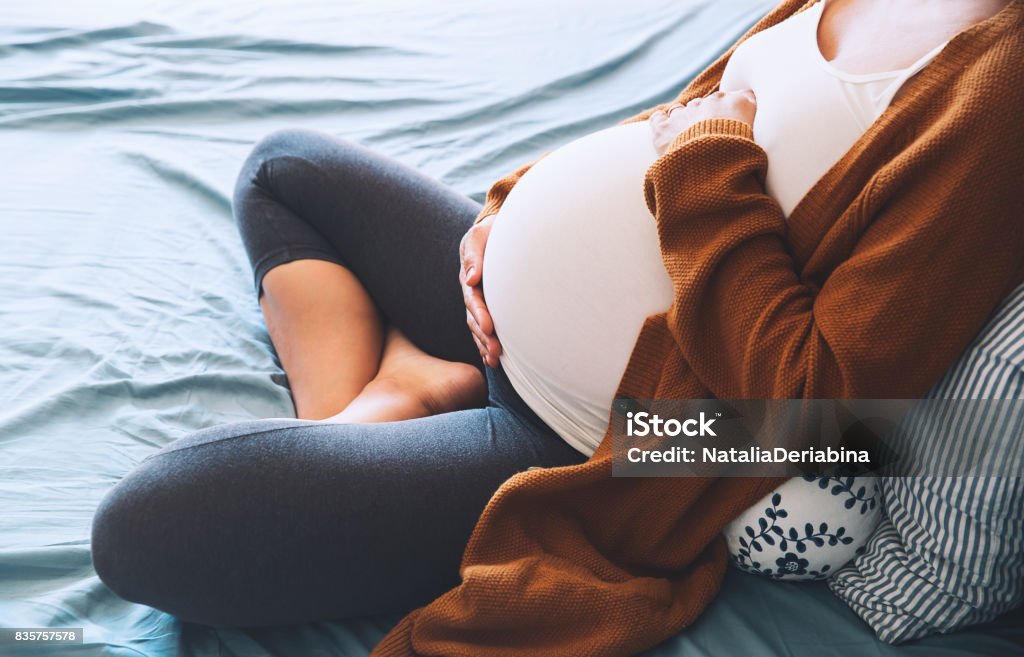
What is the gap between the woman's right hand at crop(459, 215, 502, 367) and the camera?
895mm

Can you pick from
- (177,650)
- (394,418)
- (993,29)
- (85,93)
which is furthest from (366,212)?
(85,93)

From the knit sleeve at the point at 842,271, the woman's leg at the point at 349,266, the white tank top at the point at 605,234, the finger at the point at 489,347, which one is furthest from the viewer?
the woman's leg at the point at 349,266

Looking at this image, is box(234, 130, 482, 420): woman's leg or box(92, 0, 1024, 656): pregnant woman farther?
box(234, 130, 482, 420): woman's leg

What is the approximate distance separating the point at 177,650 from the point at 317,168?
584 millimetres

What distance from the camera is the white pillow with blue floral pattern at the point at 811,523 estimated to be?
745 mm

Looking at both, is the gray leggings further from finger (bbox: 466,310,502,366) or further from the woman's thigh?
the woman's thigh

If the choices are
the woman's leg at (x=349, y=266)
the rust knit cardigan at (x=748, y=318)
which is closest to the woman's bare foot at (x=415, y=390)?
the woman's leg at (x=349, y=266)

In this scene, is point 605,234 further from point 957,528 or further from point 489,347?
point 957,528

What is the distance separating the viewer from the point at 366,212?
1.07 m

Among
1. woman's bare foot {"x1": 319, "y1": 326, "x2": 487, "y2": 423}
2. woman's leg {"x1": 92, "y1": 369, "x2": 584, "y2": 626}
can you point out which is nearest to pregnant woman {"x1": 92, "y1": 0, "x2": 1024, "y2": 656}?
woman's leg {"x1": 92, "y1": 369, "x2": 584, "y2": 626}

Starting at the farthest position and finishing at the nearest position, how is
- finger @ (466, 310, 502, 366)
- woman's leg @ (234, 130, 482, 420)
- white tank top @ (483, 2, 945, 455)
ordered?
Answer: 1. woman's leg @ (234, 130, 482, 420)
2. finger @ (466, 310, 502, 366)
3. white tank top @ (483, 2, 945, 455)

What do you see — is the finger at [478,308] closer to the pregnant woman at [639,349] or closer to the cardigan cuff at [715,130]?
the pregnant woman at [639,349]

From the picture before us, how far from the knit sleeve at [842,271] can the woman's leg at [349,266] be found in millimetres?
350

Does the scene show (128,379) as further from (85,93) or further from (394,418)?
(85,93)
